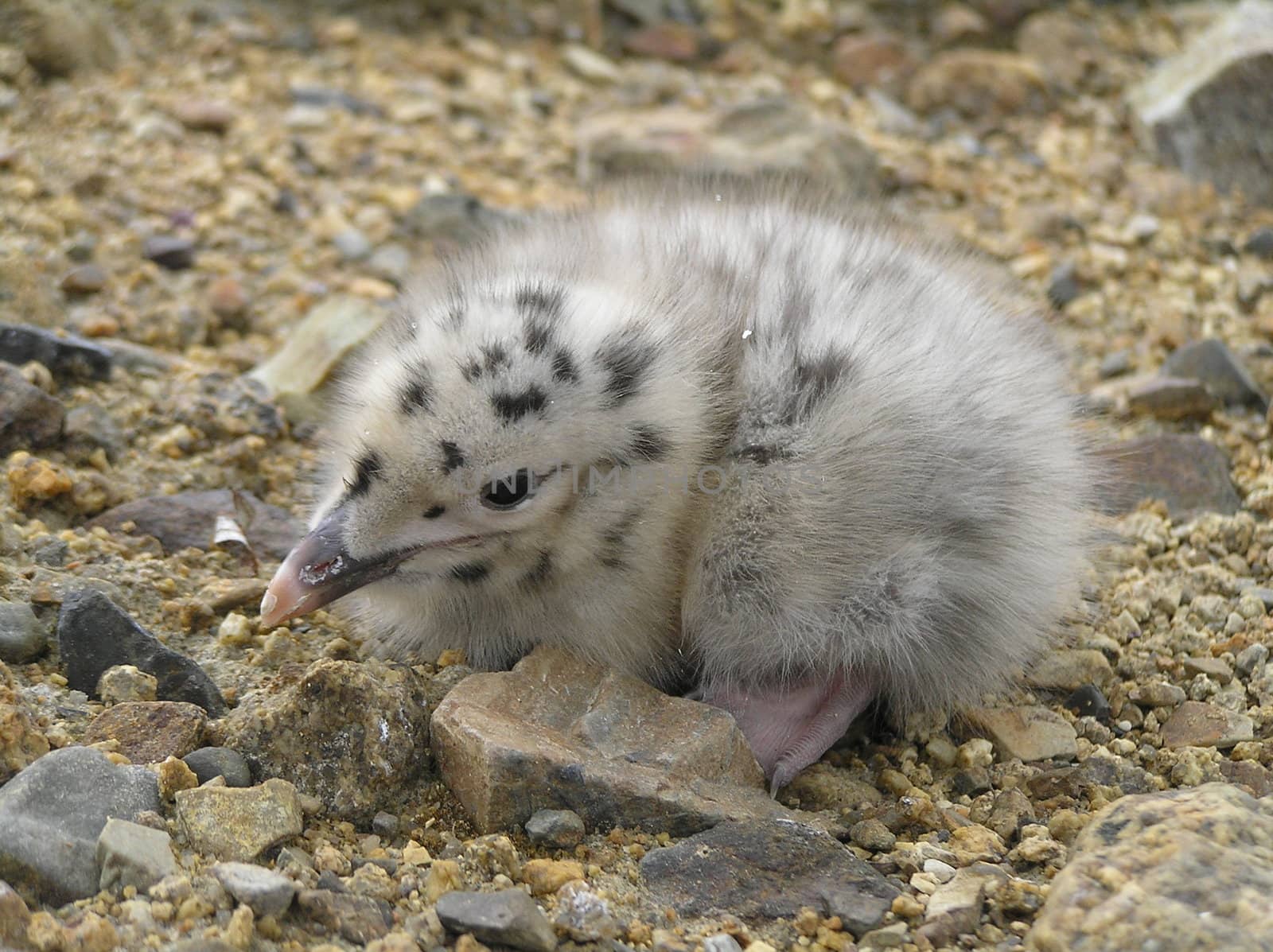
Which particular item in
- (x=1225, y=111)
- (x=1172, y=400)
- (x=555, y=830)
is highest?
(x=1225, y=111)

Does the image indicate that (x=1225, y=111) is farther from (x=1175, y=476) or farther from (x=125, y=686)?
(x=125, y=686)

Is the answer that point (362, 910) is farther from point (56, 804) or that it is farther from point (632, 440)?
point (632, 440)

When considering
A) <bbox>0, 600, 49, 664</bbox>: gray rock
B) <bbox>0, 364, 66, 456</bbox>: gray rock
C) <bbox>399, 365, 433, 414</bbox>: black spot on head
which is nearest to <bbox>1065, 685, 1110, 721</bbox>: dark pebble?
<bbox>399, 365, 433, 414</bbox>: black spot on head

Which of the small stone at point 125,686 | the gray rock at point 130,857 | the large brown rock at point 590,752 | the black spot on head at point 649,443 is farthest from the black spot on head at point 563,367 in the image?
the gray rock at point 130,857

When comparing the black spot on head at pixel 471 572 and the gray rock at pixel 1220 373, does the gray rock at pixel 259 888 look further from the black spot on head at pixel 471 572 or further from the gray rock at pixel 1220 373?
the gray rock at pixel 1220 373

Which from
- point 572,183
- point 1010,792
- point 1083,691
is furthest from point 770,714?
point 572,183

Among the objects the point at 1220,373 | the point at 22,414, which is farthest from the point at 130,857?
the point at 1220,373

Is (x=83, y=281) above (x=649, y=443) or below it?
below

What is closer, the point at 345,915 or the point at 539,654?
the point at 345,915
